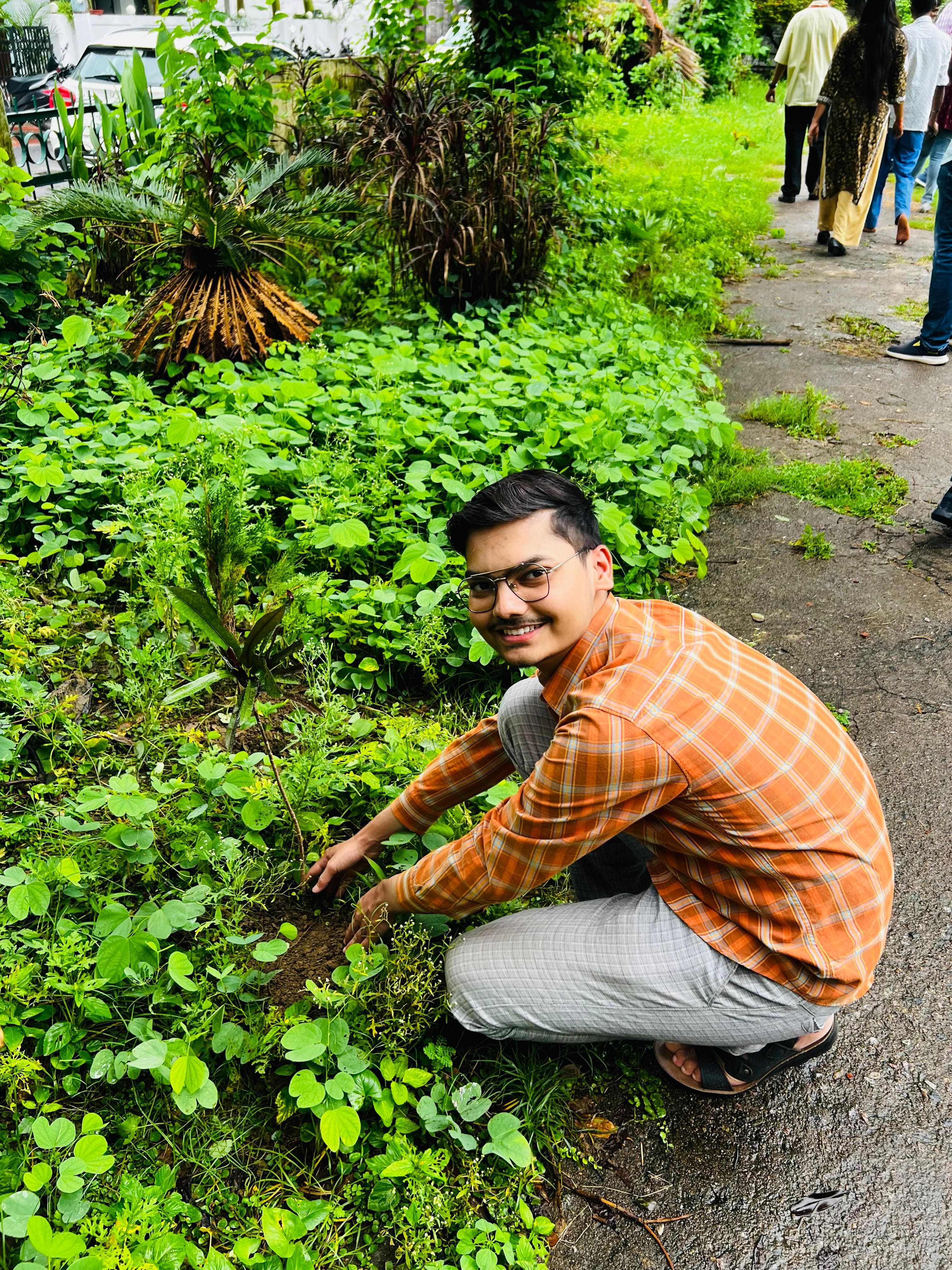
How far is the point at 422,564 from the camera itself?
3.04 meters

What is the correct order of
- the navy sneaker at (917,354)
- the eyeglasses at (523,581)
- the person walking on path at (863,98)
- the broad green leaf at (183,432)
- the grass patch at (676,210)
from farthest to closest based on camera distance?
the person walking on path at (863,98), the grass patch at (676,210), the navy sneaker at (917,354), the broad green leaf at (183,432), the eyeglasses at (523,581)

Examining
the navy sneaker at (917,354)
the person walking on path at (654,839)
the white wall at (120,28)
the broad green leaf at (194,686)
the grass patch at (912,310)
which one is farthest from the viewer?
the white wall at (120,28)

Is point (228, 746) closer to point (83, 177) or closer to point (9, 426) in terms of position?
point (9, 426)

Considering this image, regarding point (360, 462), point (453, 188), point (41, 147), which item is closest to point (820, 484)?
point (360, 462)

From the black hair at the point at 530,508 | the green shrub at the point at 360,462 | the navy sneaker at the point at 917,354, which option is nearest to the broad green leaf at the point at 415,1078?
the black hair at the point at 530,508

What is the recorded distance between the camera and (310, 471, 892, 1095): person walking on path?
5.42 feet

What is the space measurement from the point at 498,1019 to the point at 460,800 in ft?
1.54

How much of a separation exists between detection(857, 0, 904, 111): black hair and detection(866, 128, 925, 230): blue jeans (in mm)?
450

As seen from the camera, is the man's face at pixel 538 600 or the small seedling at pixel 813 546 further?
the small seedling at pixel 813 546

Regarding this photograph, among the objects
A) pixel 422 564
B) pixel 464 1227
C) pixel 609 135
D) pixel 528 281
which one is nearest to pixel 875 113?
pixel 609 135

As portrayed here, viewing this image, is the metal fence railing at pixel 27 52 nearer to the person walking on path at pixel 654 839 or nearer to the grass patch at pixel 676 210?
the grass patch at pixel 676 210

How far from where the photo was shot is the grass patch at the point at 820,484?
425 centimetres

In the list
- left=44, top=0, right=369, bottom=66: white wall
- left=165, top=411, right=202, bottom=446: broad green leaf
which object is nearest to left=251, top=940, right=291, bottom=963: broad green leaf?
left=165, top=411, right=202, bottom=446: broad green leaf

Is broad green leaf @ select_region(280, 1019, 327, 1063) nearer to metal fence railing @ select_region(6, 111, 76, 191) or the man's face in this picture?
the man's face
